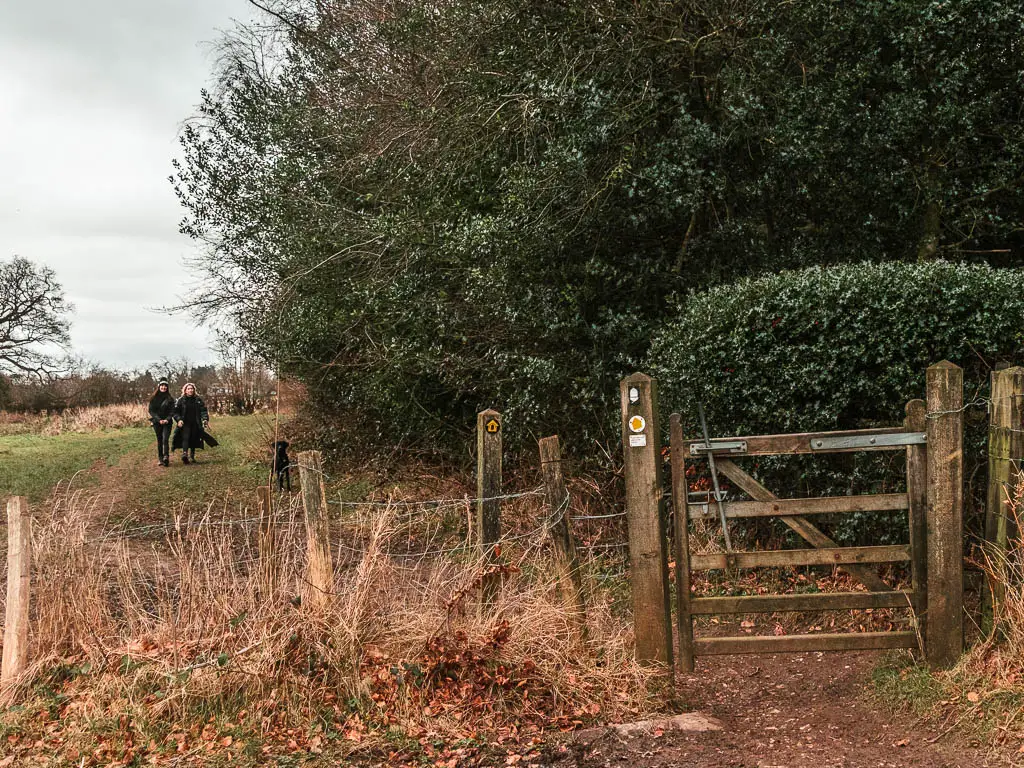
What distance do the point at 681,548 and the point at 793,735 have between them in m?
1.30

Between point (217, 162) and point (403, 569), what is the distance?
674 inches

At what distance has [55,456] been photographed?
2394 centimetres

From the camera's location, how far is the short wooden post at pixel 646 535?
19.9 ft

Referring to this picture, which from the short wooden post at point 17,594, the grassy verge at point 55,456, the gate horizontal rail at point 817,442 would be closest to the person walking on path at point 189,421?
the grassy verge at point 55,456

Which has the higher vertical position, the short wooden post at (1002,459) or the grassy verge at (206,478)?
the short wooden post at (1002,459)

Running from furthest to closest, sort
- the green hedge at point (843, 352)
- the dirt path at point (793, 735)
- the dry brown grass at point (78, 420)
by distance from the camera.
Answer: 1. the dry brown grass at point (78, 420)
2. the green hedge at point (843, 352)
3. the dirt path at point (793, 735)

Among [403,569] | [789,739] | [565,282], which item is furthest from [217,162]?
[789,739]

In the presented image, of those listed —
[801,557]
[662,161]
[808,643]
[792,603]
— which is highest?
[662,161]

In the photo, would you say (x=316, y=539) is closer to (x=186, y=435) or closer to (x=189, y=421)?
(x=189, y=421)

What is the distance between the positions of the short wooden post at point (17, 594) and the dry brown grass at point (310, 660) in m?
0.09

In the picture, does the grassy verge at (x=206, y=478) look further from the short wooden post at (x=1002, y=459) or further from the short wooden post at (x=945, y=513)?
the short wooden post at (x=1002, y=459)

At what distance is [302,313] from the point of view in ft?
55.6

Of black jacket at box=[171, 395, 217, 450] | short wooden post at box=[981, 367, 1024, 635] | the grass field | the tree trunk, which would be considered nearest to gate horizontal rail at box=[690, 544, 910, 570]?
short wooden post at box=[981, 367, 1024, 635]

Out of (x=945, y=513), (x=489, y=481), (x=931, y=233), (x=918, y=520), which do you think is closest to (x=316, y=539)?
(x=489, y=481)
